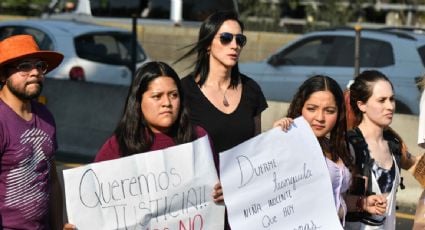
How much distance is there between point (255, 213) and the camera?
5.21 meters

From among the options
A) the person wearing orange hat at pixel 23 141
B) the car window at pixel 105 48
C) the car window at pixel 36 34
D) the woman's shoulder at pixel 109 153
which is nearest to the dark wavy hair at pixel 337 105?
the woman's shoulder at pixel 109 153

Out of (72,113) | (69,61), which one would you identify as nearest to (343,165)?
(72,113)

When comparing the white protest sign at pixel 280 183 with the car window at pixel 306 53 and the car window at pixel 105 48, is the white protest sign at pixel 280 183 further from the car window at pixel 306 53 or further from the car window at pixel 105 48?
the car window at pixel 105 48

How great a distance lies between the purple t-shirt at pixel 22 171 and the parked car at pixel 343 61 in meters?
8.74

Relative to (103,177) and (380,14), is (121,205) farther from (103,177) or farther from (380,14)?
(380,14)

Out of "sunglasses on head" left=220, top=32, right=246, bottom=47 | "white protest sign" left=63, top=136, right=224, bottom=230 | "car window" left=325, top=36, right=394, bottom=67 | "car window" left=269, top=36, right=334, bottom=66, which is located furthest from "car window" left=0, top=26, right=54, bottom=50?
"white protest sign" left=63, top=136, right=224, bottom=230

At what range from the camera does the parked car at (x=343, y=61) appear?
1375 centimetres

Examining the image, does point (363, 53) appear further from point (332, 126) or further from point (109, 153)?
point (109, 153)

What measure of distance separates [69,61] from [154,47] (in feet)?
17.8

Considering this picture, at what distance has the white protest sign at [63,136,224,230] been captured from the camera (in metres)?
4.62

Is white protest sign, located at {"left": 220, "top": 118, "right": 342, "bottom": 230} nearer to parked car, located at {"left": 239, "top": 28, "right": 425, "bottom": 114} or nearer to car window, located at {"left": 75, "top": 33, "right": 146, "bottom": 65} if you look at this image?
parked car, located at {"left": 239, "top": 28, "right": 425, "bottom": 114}

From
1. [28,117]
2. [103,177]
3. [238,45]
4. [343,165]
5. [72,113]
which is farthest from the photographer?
[72,113]

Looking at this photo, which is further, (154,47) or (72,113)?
(154,47)

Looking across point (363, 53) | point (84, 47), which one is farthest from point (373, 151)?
point (84, 47)
